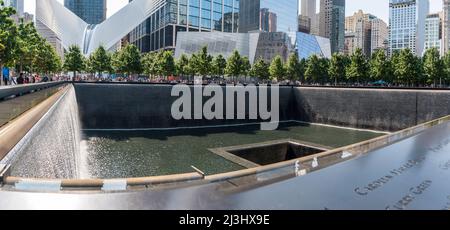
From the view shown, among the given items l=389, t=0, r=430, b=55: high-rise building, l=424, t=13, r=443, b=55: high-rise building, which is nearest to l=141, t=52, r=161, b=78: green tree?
l=389, t=0, r=430, b=55: high-rise building

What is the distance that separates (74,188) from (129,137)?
2153 centimetres

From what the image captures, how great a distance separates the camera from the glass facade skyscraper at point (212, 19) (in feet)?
281

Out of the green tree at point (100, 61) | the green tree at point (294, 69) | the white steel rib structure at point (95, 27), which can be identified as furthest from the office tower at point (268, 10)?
the green tree at point (100, 61)

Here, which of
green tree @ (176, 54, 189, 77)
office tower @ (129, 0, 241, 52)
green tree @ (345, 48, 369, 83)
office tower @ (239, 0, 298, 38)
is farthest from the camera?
office tower @ (239, 0, 298, 38)

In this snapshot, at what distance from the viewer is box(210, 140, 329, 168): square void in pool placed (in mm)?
19375

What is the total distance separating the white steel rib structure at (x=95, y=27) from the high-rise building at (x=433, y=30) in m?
137

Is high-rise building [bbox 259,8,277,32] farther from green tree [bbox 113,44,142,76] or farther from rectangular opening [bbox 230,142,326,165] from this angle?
rectangular opening [bbox 230,142,326,165]

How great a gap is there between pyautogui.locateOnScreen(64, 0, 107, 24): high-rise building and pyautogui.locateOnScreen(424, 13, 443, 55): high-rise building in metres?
154

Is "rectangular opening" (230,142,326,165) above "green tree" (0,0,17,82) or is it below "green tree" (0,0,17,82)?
below

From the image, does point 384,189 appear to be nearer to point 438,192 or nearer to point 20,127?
point 438,192

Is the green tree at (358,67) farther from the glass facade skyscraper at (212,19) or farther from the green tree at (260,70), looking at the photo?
the glass facade skyscraper at (212,19)
